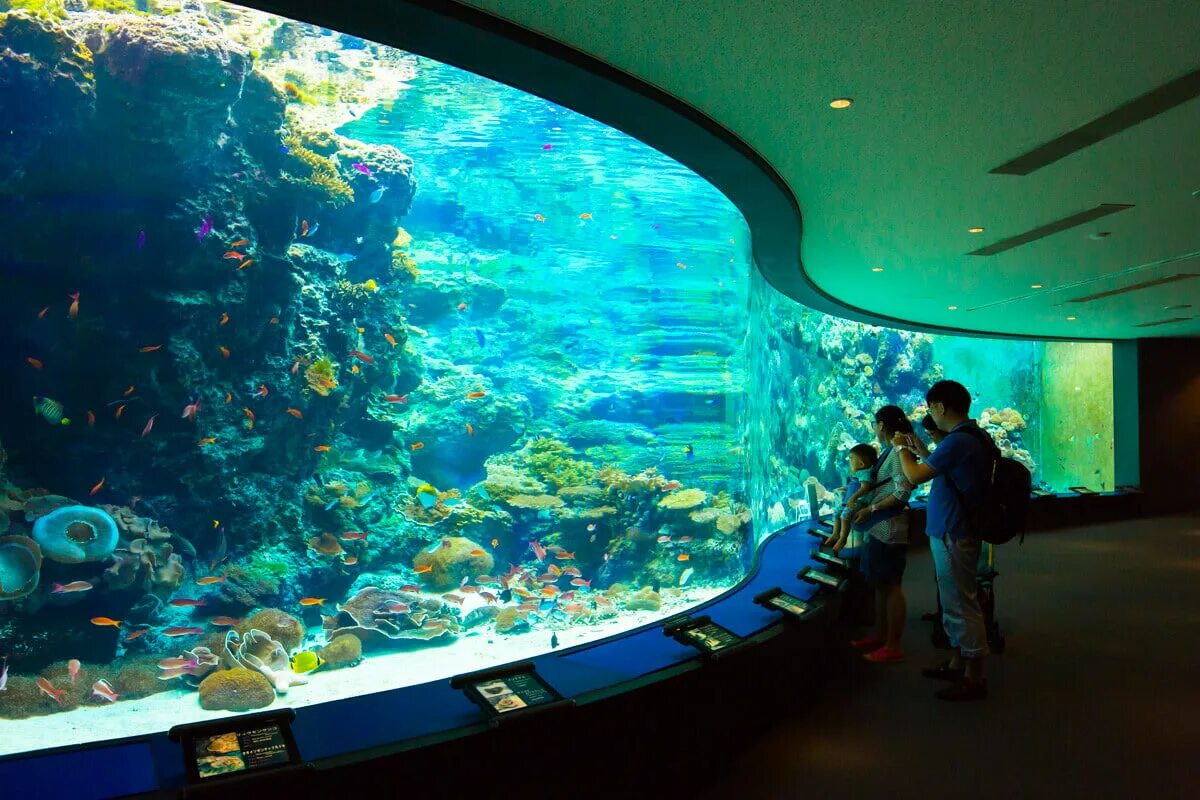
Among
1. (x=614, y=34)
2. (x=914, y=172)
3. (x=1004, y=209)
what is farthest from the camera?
(x=1004, y=209)

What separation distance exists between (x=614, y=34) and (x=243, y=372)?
8.70 m

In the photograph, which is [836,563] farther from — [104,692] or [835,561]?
[104,692]

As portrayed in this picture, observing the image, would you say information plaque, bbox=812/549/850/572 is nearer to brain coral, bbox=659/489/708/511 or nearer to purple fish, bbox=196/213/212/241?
brain coral, bbox=659/489/708/511

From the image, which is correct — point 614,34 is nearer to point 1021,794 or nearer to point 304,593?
point 1021,794

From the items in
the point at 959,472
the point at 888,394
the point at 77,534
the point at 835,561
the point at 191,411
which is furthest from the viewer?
the point at 888,394

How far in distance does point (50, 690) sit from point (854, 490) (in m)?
8.77

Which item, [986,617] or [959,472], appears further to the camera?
[986,617]

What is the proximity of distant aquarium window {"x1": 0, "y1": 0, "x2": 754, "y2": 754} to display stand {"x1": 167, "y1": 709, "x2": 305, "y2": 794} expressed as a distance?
6.26 metres

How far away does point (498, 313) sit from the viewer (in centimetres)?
1267

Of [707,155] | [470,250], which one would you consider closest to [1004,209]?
[707,155]

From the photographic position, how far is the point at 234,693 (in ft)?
22.2

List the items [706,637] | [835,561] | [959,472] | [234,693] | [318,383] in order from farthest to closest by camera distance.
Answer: [318,383]
[234,693]
[835,561]
[959,472]
[706,637]

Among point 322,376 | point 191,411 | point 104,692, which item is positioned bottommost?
point 104,692

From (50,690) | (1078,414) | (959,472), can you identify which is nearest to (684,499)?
(959,472)
